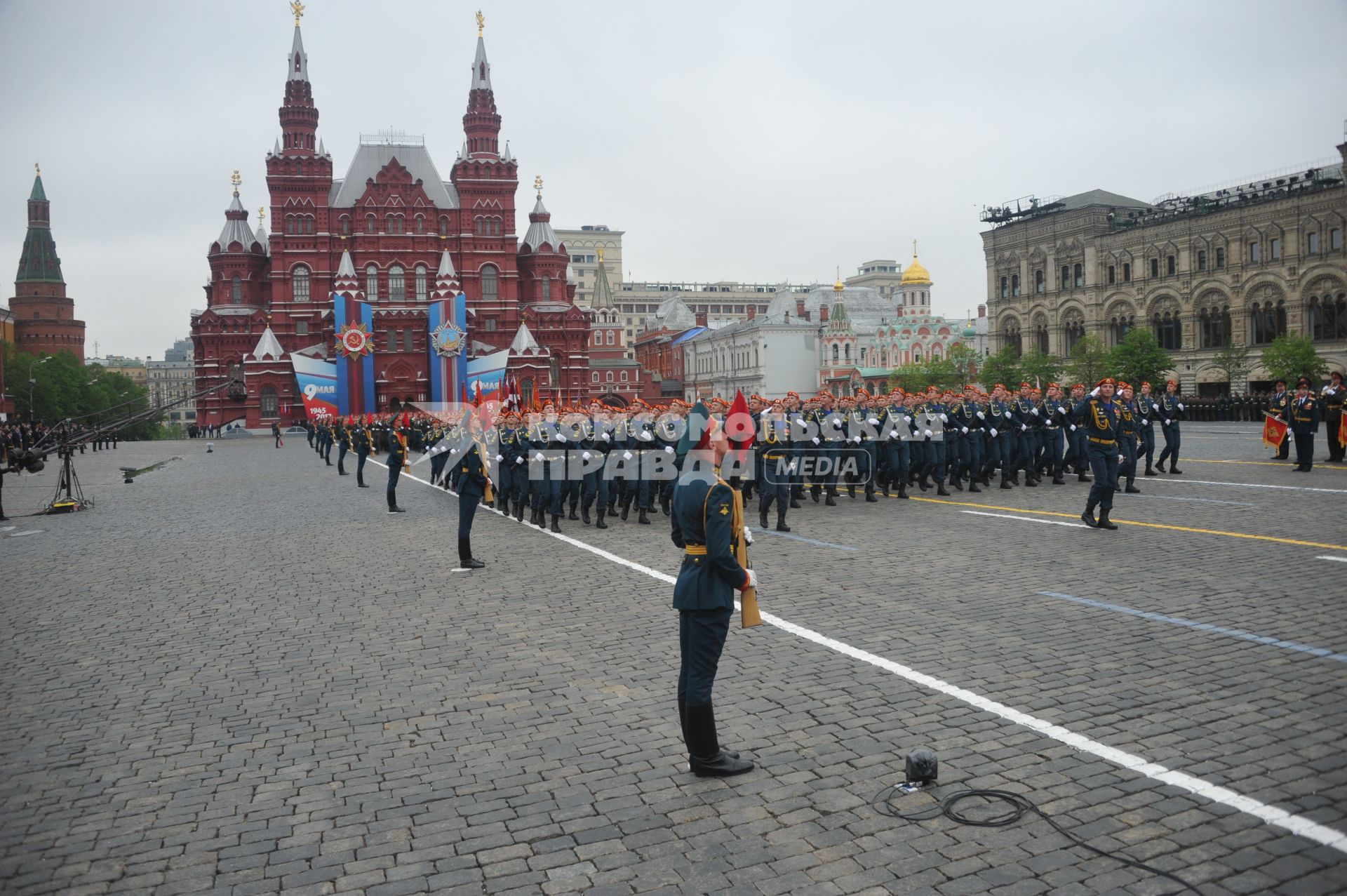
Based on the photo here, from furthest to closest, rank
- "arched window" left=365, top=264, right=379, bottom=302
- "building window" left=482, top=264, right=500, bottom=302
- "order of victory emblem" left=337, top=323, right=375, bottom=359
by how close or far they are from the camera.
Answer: "building window" left=482, top=264, right=500, bottom=302
"arched window" left=365, top=264, right=379, bottom=302
"order of victory emblem" left=337, top=323, right=375, bottom=359

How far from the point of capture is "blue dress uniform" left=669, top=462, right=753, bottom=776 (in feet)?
17.0

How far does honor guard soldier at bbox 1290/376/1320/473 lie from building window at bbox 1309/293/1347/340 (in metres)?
42.2

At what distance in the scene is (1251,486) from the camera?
55.6 feet

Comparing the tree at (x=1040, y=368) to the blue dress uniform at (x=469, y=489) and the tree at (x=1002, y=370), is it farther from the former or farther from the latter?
the blue dress uniform at (x=469, y=489)

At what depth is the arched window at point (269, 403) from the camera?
74312mm

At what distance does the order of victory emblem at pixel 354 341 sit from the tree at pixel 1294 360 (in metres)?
60.5

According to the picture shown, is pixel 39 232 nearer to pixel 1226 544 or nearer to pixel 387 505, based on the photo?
pixel 387 505

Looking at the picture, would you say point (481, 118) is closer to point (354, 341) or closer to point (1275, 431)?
point (354, 341)

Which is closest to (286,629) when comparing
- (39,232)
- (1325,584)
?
(1325,584)

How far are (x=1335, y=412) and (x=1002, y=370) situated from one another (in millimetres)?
49836

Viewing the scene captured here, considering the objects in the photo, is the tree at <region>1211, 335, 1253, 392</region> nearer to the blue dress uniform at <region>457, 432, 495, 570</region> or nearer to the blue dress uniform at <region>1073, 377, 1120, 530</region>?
the blue dress uniform at <region>1073, 377, 1120, 530</region>

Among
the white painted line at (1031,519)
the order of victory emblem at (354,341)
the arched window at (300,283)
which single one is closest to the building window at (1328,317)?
the white painted line at (1031,519)

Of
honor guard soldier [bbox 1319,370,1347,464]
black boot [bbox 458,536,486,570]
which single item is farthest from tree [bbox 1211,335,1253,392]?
black boot [bbox 458,536,486,570]

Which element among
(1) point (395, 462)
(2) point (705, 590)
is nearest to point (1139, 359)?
(1) point (395, 462)
